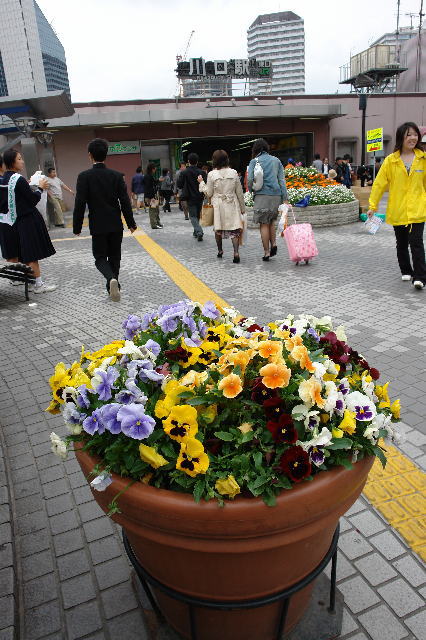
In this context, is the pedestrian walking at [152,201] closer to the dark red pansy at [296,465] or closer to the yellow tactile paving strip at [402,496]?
the yellow tactile paving strip at [402,496]

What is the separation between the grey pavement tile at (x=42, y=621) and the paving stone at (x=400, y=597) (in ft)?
4.38

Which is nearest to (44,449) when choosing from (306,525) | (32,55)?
(306,525)


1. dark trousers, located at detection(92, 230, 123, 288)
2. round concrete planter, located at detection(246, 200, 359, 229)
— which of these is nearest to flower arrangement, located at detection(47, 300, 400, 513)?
dark trousers, located at detection(92, 230, 123, 288)

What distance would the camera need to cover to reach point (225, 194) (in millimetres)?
7660

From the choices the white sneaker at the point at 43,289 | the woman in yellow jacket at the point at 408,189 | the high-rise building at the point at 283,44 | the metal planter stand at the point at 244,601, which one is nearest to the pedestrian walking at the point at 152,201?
the white sneaker at the point at 43,289

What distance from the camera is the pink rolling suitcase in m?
7.22

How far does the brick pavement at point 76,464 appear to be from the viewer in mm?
1905

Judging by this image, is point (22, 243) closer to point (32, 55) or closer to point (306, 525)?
Result: point (306, 525)

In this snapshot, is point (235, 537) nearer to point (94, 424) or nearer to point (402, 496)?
point (94, 424)

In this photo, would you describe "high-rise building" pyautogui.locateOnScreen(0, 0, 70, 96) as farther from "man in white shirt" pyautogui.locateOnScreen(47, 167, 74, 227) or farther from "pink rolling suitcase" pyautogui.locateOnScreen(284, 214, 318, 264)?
"pink rolling suitcase" pyautogui.locateOnScreen(284, 214, 318, 264)

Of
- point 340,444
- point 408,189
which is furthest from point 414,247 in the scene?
point 340,444

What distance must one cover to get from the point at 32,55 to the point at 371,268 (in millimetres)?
58262

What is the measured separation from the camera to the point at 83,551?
2.23m

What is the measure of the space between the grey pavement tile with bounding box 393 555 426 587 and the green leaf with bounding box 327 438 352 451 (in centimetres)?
105
